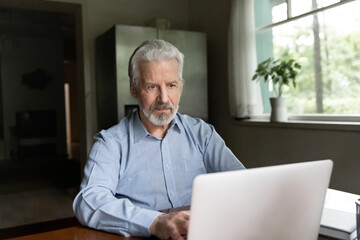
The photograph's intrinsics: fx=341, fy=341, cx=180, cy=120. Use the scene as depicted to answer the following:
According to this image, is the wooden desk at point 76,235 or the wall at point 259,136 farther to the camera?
the wall at point 259,136

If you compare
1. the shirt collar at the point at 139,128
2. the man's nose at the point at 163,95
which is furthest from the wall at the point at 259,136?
the man's nose at the point at 163,95

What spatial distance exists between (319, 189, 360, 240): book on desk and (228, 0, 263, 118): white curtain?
5.88 ft

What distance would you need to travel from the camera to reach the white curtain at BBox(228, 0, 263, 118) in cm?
288

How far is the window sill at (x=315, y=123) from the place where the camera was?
7.07 feet

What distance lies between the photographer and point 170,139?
1391mm

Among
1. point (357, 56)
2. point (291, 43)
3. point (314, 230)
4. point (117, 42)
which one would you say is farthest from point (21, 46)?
point (314, 230)

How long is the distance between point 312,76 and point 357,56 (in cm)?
38

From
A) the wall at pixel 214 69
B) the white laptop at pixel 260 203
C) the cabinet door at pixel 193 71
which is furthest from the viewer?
the cabinet door at pixel 193 71

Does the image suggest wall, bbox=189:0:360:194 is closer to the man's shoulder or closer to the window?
the window

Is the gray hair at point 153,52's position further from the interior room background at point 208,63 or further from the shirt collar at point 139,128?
the interior room background at point 208,63

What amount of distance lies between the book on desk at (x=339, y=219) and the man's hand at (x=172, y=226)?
0.36 metres

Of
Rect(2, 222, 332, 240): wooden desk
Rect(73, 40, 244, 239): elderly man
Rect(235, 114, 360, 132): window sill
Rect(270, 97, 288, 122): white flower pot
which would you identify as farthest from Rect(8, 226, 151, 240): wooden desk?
Rect(270, 97, 288, 122): white flower pot

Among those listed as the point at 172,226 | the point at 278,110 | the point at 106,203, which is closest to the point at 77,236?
the point at 106,203

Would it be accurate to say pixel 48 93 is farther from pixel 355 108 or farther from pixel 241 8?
pixel 355 108
